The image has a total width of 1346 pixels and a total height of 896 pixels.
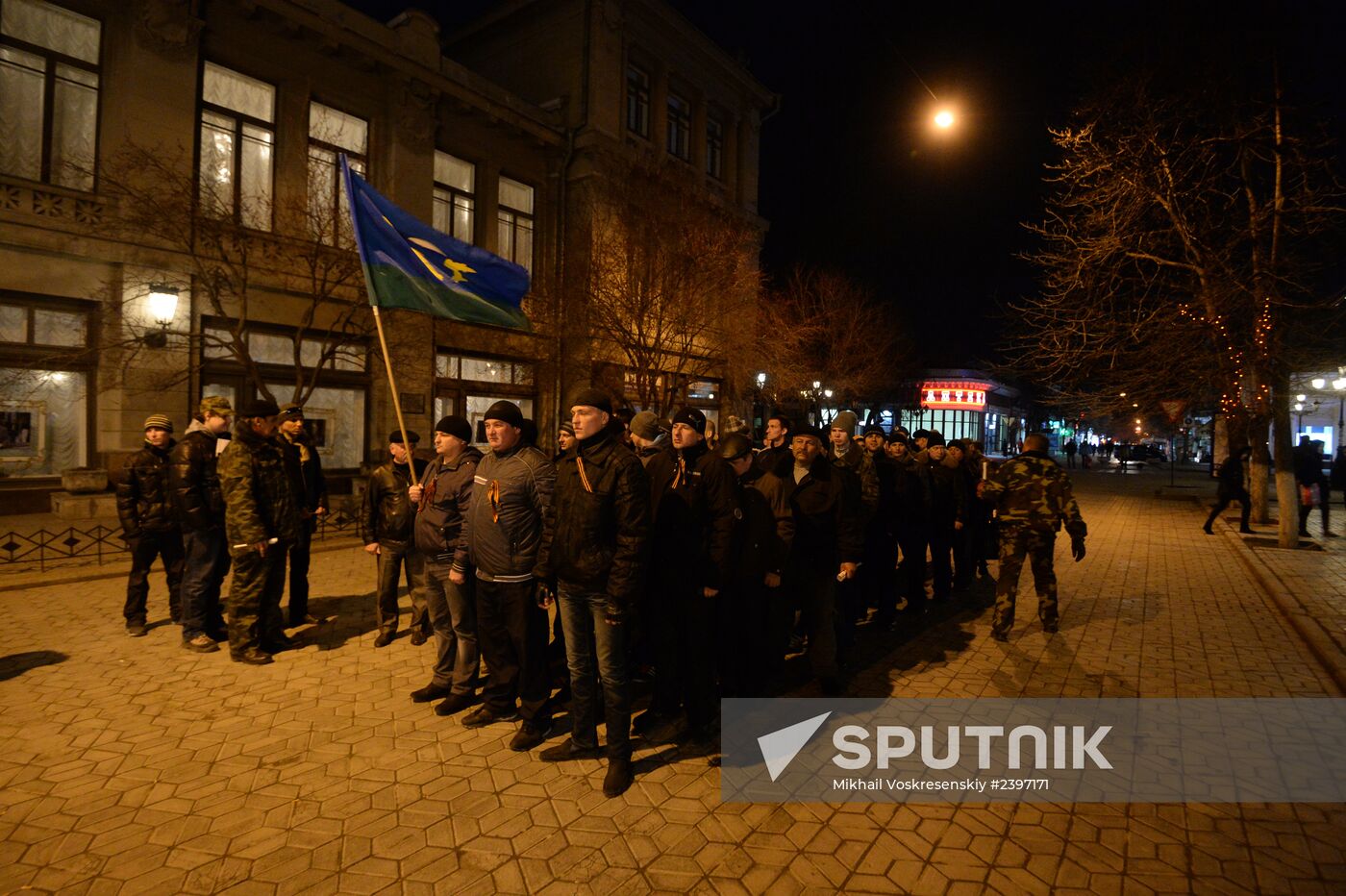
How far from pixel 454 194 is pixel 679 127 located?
34.0 feet

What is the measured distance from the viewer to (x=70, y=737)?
4.24m

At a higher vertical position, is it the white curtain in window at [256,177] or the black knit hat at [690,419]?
the white curtain in window at [256,177]

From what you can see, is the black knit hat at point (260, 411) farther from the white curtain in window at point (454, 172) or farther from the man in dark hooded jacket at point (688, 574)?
the white curtain in window at point (454, 172)

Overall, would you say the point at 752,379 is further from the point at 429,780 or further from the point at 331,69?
the point at 429,780

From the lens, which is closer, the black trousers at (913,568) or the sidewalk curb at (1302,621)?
the sidewalk curb at (1302,621)

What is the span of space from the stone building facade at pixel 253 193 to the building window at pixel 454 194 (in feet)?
0.19

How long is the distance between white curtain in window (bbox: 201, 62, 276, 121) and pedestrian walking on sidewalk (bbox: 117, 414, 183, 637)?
1179cm

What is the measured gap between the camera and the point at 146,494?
6.27 metres

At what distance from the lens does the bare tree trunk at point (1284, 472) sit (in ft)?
Answer: 38.7

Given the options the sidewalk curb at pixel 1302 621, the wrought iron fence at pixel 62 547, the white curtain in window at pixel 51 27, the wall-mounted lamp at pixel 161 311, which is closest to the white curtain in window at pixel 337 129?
the white curtain in window at pixel 51 27

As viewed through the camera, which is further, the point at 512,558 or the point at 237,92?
the point at 237,92

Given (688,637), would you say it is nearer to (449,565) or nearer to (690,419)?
(690,419)

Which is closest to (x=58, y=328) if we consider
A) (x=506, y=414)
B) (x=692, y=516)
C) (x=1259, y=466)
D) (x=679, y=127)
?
(x=506, y=414)

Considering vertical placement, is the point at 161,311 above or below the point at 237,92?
below
